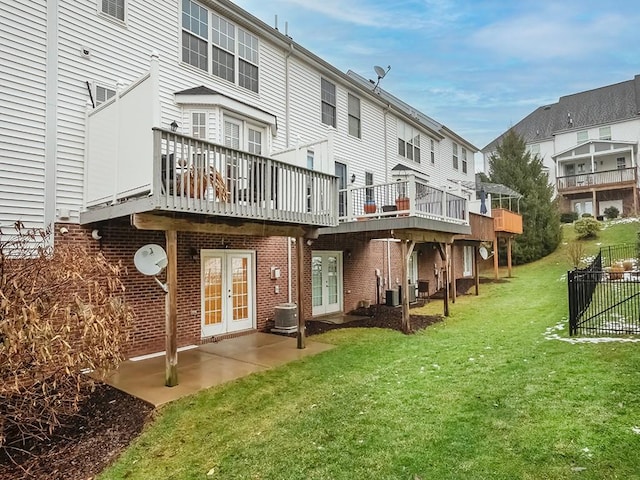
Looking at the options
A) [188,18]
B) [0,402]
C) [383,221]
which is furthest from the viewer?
[383,221]

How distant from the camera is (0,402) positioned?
4375mm

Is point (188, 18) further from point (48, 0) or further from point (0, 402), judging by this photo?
point (0, 402)

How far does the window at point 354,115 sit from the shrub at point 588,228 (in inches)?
730

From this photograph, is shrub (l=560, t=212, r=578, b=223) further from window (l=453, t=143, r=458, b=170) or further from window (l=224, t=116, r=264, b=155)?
window (l=224, t=116, r=264, b=155)

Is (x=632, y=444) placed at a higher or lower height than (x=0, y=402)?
lower

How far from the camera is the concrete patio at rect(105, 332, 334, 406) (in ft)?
21.0

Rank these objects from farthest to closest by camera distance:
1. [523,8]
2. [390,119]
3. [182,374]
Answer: [390,119] → [523,8] → [182,374]

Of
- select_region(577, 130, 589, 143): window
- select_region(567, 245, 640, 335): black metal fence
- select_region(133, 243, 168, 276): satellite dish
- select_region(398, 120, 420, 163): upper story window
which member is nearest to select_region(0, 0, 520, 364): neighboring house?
select_region(133, 243, 168, 276): satellite dish

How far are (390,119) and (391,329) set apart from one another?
33.2 ft

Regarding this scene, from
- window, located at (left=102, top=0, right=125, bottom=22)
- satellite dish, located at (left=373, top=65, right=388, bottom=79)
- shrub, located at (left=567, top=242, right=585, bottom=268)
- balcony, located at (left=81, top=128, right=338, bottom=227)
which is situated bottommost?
shrub, located at (left=567, top=242, right=585, bottom=268)

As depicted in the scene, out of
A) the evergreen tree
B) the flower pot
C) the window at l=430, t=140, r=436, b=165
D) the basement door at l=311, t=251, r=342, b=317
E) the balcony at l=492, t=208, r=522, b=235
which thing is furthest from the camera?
the evergreen tree

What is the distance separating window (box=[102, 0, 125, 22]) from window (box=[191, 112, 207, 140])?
2.33 meters

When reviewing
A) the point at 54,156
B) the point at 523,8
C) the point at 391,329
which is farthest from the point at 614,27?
the point at 54,156

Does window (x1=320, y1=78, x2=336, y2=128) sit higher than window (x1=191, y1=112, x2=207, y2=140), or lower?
higher
